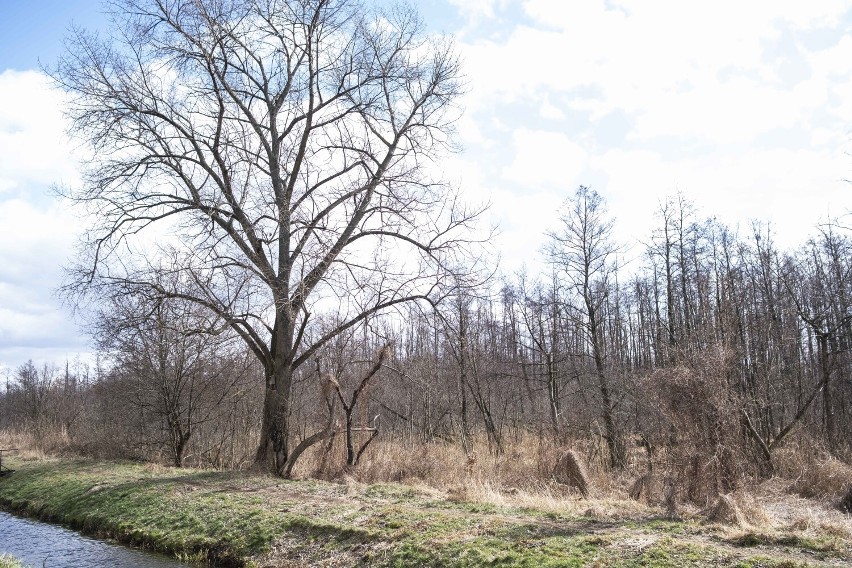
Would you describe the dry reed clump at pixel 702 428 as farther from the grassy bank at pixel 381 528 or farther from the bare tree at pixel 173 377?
the bare tree at pixel 173 377

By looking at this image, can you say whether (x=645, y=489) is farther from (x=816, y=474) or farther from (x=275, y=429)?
(x=275, y=429)

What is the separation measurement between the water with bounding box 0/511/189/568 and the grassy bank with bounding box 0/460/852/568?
0.33 meters

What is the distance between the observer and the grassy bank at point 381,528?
7.45 meters

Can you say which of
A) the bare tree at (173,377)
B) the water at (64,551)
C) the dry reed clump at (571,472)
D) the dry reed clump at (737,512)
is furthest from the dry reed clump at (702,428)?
the bare tree at (173,377)

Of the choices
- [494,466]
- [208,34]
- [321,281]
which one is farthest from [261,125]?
[494,466]

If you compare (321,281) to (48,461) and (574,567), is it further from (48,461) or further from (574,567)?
(48,461)

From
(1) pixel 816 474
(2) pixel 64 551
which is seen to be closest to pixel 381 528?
(2) pixel 64 551

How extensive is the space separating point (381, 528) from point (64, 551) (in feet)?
22.2

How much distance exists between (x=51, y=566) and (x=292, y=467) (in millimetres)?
6844

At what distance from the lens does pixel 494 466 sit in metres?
16.0

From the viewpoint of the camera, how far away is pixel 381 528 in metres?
9.70

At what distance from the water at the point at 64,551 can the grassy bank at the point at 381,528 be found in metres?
0.33

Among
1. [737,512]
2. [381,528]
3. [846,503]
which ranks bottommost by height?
[846,503]

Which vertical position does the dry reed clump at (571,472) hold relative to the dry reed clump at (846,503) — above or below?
above
